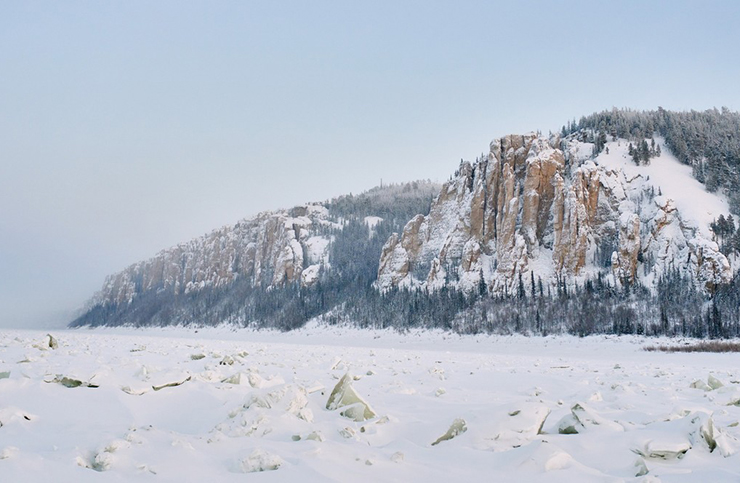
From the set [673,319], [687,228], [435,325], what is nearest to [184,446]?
[673,319]

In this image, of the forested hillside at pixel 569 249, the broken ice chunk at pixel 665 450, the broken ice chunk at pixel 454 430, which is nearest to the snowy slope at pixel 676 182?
the forested hillside at pixel 569 249

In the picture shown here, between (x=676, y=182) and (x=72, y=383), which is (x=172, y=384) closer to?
(x=72, y=383)

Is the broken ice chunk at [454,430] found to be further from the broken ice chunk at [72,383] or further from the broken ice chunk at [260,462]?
the broken ice chunk at [72,383]

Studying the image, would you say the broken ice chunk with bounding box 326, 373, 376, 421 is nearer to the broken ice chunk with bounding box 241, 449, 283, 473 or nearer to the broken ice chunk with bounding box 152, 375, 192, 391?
the broken ice chunk with bounding box 241, 449, 283, 473

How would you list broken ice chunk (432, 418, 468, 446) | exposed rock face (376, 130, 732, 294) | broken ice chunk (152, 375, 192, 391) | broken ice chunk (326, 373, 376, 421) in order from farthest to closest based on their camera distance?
1. exposed rock face (376, 130, 732, 294)
2. broken ice chunk (152, 375, 192, 391)
3. broken ice chunk (326, 373, 376, 421)
4. broken ice chunk (432, 418, 468, 446)

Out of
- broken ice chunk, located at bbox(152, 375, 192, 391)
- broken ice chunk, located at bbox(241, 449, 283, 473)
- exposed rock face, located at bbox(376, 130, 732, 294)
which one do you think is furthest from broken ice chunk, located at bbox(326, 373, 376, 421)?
exposed rock face, located at bbox(376, 130, 732, 294)

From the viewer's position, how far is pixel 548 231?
348 feet

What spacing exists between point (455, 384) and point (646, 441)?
688 cm

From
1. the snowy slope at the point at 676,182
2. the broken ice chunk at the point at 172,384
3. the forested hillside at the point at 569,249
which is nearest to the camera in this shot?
the broken ice chunk at the point at 172,384

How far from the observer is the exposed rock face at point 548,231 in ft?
282

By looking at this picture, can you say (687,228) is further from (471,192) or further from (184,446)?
(184,446)

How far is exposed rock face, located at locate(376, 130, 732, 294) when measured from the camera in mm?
85812

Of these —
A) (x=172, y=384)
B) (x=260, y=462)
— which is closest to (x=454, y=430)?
(x=260, y=462)

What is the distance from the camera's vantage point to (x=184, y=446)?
498 centimetres
